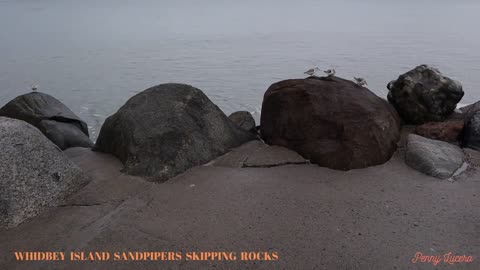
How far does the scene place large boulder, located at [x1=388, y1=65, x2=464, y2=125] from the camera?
5.21 meters

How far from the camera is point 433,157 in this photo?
169 inches

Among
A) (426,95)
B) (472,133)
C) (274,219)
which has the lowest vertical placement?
(274,219)

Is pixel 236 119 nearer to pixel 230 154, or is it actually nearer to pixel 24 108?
pixel 230 154

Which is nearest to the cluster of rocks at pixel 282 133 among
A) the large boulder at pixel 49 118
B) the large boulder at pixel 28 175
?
the large boulder at pixel 28 175

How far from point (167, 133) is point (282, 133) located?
128 cm

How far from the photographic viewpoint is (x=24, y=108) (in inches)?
231

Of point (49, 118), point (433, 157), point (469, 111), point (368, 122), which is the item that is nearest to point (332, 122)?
point (368, 122)

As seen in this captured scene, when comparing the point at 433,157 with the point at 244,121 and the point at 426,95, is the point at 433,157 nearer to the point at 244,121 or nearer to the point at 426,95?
the point at 426,95

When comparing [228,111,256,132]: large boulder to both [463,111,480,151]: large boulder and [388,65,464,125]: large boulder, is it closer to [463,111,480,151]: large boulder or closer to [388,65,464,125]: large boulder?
[388,65,464,125]: large boulder

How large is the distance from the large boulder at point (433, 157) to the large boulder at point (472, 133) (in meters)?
0.18

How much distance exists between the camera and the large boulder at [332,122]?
4355mm

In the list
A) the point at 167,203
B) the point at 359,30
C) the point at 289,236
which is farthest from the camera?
the point at 359,30

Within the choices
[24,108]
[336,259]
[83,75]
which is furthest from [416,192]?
[83,75]

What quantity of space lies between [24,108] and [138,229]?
3.48m
